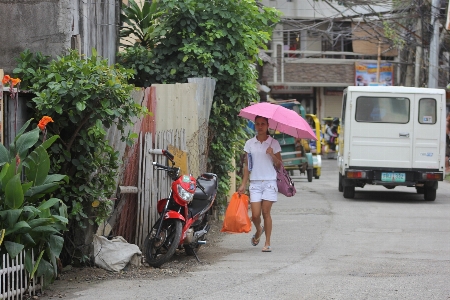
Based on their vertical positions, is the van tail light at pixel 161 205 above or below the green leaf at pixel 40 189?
below

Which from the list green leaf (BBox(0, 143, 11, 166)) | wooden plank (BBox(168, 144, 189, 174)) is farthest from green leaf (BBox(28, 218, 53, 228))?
wooden plank (BBox(168, 144, 189, 174))

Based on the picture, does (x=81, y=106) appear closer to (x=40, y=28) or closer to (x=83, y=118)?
(x=83, y=118)

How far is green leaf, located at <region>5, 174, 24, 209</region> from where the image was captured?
21.4 feet

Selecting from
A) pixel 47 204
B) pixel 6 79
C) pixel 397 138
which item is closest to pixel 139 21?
pixel 6 79

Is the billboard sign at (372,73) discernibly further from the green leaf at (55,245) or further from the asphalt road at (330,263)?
the green leaf at (55,245)

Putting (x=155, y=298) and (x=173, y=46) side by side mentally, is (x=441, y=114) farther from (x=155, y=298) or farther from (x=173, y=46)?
(x=155, y=298)

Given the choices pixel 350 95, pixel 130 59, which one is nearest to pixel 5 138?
pixel 130 59

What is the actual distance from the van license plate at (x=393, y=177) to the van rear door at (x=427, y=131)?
0.34 metres

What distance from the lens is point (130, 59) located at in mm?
11812

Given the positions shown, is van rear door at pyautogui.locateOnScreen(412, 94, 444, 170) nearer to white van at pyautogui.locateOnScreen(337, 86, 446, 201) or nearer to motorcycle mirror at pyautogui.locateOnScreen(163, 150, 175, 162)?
white van at pyautogui.locateOnScreen(337, 86, 446, 201)

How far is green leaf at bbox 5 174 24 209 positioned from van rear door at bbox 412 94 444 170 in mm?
12357

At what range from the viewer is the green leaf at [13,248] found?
21.4ft

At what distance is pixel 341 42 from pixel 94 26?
1373 inches

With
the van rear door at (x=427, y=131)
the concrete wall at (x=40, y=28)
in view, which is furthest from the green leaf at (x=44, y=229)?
the van rear door at (x=427, y=131)
